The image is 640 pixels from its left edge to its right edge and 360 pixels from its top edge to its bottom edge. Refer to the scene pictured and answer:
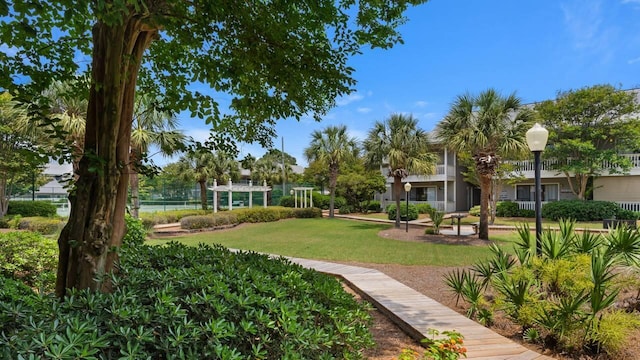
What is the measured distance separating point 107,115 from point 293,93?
5.19 ft

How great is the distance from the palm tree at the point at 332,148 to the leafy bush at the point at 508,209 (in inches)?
441

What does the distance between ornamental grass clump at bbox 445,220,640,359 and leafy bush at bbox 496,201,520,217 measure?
67.0ft

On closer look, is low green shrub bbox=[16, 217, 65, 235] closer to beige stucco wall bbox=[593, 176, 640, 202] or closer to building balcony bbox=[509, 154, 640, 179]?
building balcony bbox=[509, 154, 640, 179]

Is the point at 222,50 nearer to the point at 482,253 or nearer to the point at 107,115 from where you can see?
the point at 107,115

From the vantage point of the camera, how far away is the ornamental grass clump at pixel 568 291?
3.87 metres

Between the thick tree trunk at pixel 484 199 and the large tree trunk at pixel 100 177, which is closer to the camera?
the large tree trunk at pixel 100 177

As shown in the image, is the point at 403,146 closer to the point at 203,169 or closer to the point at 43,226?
the point at 203,169

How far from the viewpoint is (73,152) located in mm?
2791

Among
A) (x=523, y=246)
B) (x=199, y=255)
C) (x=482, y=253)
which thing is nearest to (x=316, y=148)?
(x=482, y=253)

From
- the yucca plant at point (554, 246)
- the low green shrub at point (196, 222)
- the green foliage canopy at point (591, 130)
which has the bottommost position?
the low green shrub at point (196, 222)

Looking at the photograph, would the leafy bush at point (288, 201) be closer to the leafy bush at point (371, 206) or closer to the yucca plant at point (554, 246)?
the leafy bush at point (371, 206)

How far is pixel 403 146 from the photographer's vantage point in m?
19.2

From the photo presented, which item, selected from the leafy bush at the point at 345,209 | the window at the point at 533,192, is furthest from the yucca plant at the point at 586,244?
the leafy bush at the point at 345,209

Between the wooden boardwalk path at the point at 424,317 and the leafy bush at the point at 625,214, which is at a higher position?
the leafy bush at the point at 625,214
